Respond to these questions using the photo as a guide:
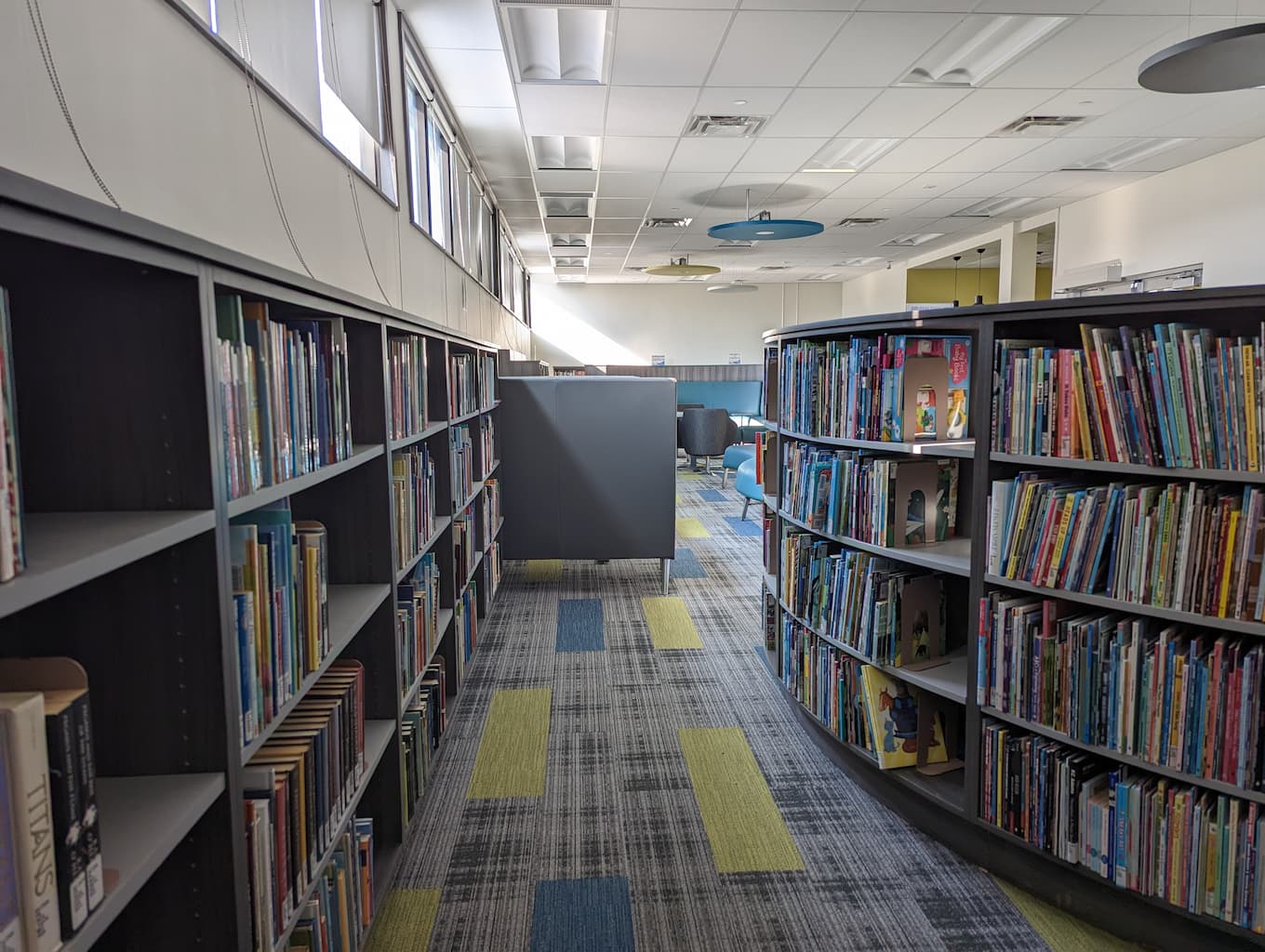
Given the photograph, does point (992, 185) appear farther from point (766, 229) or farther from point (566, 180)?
point (566, 180)

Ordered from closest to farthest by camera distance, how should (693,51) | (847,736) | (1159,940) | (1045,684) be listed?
(1159,940)
(1045,684)
(847,736)
(693,51)

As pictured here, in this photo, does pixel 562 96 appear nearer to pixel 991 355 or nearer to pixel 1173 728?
pixel 991 355

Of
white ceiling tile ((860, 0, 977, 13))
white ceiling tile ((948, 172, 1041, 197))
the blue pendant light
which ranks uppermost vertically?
white ceiling tile ((948, 172, 1041, 197))

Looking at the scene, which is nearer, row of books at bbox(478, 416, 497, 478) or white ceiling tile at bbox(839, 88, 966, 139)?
row of books at bbox(478, 416, 497, 478)

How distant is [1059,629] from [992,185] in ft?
20.2

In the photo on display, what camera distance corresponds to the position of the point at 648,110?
4801mm

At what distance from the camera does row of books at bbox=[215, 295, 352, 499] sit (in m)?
1.14

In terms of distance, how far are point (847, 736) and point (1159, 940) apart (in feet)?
3.21

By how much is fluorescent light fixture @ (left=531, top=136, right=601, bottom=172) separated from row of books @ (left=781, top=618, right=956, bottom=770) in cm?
398

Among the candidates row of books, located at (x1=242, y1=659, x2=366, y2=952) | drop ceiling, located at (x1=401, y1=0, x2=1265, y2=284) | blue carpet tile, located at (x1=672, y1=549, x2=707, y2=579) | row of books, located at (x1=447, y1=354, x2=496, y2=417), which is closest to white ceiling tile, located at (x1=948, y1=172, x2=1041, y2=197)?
drop ceiling, located at (x1=401, y1=0, x2=1265, y2=284)

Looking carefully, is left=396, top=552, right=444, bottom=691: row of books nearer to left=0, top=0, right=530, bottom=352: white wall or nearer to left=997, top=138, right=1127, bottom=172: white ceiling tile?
left=0, top=0, right=530, bottom=352: white wall

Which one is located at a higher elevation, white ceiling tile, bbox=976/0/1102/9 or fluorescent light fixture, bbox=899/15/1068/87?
fluorescent light fixture, bbox=899/15/1068/87

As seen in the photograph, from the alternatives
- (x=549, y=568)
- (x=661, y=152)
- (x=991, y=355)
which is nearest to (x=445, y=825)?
(x=991, y=355)

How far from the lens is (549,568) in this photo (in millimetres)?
5590
